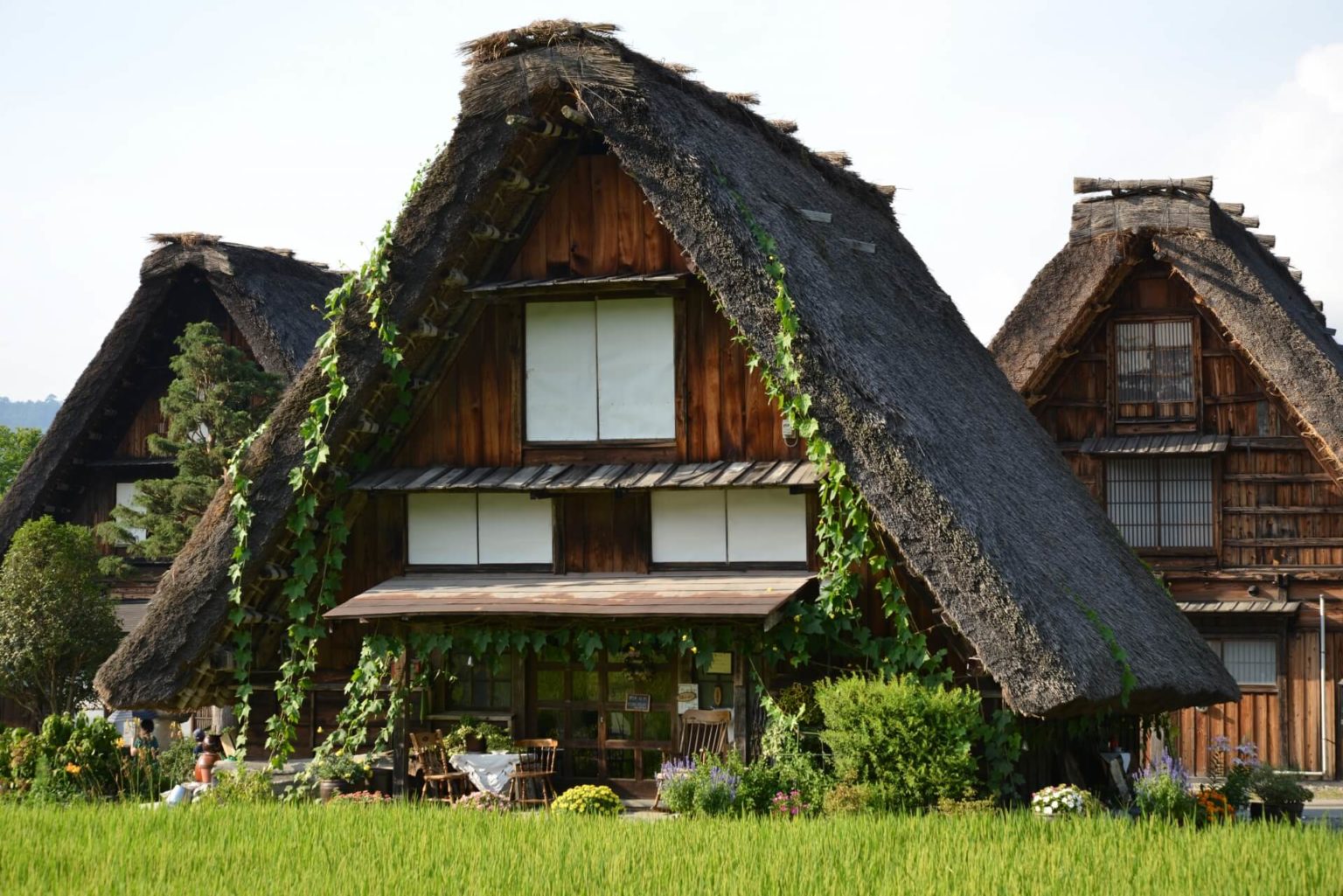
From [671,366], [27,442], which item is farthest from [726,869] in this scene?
[27,442]

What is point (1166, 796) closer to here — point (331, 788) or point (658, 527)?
point (658, 527)

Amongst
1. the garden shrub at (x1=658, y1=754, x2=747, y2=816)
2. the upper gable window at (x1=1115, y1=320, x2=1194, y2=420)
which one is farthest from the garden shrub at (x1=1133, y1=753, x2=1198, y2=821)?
the upper gable window at (x1=1115, y1=320, x2=1194, y2=420)

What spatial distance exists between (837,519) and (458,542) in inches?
153

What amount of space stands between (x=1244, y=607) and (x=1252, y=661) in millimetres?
851

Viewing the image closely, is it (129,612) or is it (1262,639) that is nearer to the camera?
(1262,639)

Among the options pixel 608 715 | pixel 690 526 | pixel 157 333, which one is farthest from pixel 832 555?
pixel 157 333

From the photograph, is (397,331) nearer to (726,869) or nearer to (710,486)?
(710,486)

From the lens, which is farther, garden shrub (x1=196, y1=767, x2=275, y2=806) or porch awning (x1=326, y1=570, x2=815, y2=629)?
garden shrub (x1=196, y1=767, x2=275, y2=806)

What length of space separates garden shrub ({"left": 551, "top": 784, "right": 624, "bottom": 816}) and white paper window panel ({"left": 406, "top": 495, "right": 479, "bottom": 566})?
→ 2.83m

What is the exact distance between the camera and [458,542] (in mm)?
16500

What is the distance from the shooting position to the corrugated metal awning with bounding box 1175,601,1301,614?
23250mm

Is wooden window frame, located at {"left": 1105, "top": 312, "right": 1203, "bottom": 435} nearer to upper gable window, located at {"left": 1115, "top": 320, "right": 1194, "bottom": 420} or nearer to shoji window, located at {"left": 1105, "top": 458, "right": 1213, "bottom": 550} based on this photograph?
upper gable window, located at {"left": 1115, "top": 320, "right": 1194, "bottom": 420}

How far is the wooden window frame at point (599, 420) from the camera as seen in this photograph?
15.8 meters

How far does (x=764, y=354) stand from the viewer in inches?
562
